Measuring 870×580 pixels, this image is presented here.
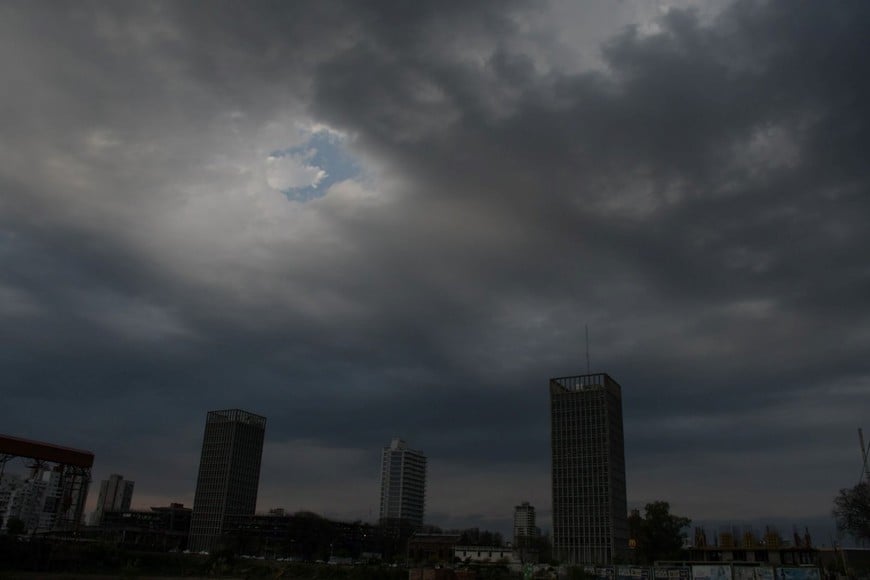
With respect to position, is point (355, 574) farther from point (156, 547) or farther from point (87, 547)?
point (156, 547)

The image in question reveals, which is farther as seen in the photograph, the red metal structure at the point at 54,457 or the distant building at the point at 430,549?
the distant building at the point at 430,549

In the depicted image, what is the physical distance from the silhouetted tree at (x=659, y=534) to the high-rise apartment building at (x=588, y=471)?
20.8 meters

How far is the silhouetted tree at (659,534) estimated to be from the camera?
5059 inches

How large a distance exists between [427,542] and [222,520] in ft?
199

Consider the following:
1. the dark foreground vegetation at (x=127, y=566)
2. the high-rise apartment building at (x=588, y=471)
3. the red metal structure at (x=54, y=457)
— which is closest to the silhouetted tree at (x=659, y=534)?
the high-rise apartment building at (x=588, y=471)

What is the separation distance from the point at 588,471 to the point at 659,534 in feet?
101

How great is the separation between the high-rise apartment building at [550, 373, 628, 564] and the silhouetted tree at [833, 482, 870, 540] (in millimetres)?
63567

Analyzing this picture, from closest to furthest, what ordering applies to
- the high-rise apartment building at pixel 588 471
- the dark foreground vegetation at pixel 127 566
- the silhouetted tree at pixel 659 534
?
the dark foreground vegetation at pixel 127 566, the silhouetted tree at pixel 659 534, the high-rise apartment building at pixel 588 471

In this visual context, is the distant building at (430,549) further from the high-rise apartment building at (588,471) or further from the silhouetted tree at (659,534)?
the silhouetted tree at (659,534)

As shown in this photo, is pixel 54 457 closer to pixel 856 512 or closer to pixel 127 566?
pixel 127 566

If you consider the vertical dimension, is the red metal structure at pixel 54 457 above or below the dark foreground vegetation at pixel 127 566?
above

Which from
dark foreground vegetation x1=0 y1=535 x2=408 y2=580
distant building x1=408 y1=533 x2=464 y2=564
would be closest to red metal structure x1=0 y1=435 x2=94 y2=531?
dark foreground vegetation x1=0 y1=535 x2=408 y2=580

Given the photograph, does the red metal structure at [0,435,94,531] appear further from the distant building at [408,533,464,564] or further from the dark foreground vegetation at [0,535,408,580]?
the distant building at [408,533,464,564]

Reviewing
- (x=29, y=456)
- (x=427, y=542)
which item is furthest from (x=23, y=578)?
(x=427, y=542)
